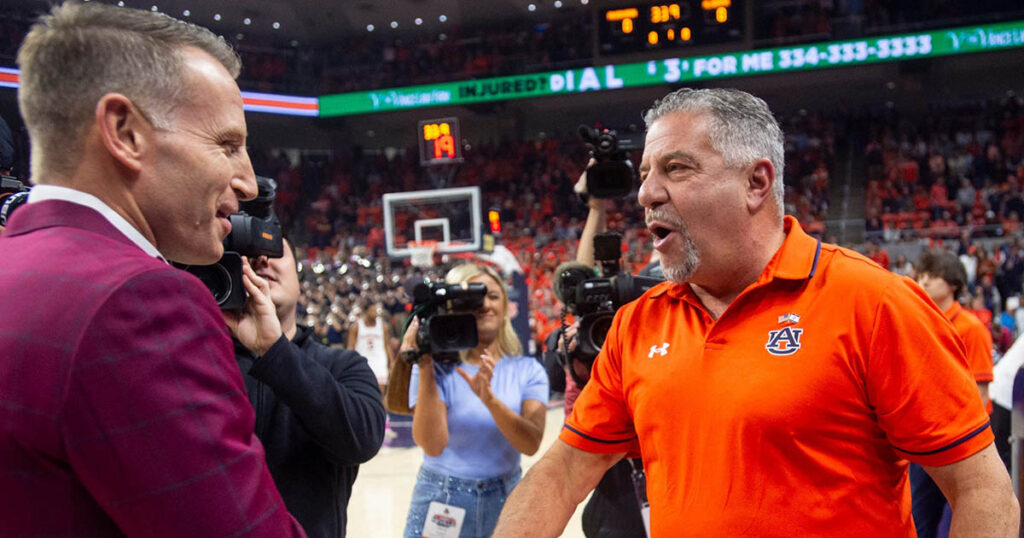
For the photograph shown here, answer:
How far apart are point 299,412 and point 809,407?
41.3 inches

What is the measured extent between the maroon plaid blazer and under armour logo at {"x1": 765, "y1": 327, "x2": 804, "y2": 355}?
1.05 metres

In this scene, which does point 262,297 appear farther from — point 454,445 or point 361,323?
point 361,323

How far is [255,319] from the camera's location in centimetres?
181

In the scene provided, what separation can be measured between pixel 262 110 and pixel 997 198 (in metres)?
13.1

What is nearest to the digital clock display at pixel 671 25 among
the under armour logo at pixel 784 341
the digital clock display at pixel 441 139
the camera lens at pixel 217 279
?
the digital clock display at pixel 441 139

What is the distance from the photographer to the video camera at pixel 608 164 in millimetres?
2783

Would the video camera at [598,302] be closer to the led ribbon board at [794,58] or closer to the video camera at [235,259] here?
the video camera at [235,259]

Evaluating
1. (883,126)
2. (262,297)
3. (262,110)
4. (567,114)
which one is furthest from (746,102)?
(883,126)

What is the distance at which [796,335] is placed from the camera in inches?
62.6

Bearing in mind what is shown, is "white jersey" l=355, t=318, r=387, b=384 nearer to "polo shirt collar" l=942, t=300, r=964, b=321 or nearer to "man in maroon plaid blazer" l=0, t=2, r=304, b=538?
"polo shirt collar" l=942, t=300, r=964, b=321

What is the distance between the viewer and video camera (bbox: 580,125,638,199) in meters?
2.78

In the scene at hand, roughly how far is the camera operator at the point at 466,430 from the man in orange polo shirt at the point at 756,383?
1150 millimetres

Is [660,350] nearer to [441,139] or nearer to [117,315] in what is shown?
[117,315]

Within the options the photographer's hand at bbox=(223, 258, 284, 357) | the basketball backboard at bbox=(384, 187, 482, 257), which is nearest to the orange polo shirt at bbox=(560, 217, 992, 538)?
the photographer's hand at bbox=(223, 258, 284, 357)
